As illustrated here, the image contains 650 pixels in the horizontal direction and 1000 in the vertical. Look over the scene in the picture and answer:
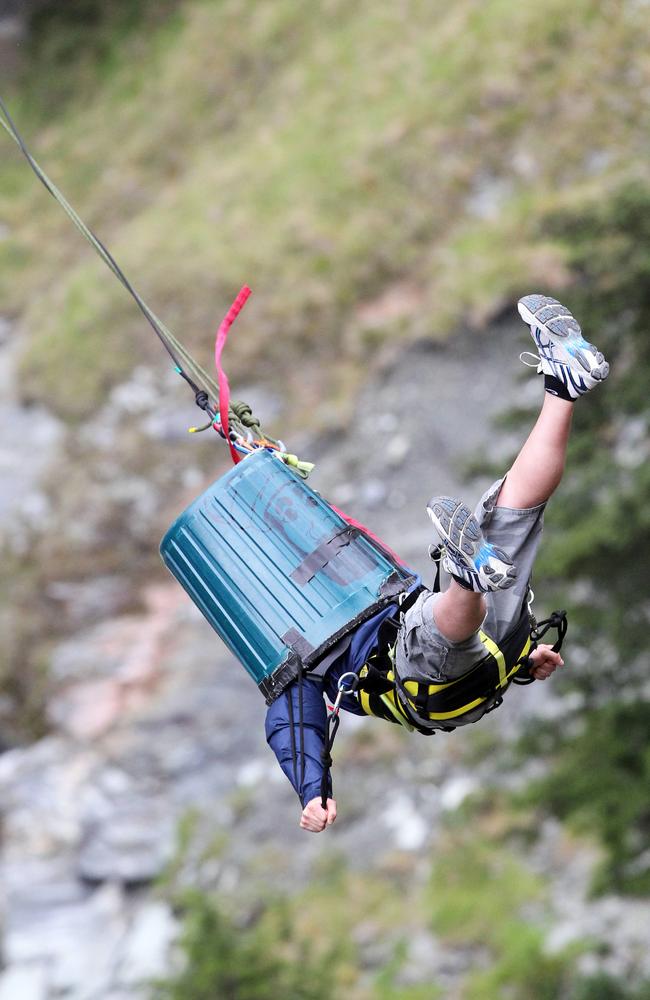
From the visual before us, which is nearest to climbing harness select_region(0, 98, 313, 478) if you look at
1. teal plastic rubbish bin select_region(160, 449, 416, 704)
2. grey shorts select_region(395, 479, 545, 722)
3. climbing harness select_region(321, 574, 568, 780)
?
teal plastic rubbish bin select_region(160, 449, 416, 704)

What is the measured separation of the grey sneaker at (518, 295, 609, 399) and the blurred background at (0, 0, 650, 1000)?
3704 millimetres

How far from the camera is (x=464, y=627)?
12.2 ft

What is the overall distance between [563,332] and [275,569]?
127cm

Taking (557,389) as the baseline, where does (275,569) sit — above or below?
above

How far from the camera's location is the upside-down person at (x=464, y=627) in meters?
3.68

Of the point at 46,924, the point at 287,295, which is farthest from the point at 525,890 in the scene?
the point at 287,295

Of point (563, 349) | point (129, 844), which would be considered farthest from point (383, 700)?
point (129, 844)

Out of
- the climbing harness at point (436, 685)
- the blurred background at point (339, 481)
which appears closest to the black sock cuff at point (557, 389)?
the climbing harness at point (436, 685)

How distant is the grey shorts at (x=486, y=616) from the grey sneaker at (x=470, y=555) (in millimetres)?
241

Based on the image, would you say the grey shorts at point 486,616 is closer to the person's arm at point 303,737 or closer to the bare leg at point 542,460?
the bare leg at point 542,460

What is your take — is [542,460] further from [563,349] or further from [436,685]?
[436,685]

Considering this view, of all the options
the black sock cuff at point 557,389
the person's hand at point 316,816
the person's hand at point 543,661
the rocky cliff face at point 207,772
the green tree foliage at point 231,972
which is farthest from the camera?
the rocky cliff face at point 207,772

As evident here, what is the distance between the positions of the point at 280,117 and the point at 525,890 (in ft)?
41.3

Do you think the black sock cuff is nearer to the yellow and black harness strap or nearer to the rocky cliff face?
the yellow and black harness strap
